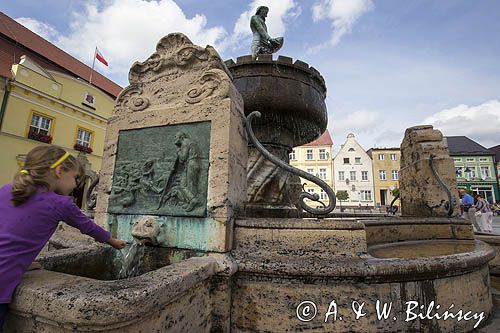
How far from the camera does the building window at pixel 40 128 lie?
14.4 m

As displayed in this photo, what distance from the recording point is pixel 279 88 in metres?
3.73

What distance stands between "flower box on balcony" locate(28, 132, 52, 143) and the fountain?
627 inches

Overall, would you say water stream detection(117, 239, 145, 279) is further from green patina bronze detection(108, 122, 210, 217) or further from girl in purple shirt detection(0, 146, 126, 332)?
girl in purple shirt detection(0, 146, 126, 332)

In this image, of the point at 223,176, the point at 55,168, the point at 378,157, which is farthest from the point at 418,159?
the point at 378,157

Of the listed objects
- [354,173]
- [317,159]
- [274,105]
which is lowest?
[274,105]

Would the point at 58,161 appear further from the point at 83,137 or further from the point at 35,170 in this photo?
the point at 83,137

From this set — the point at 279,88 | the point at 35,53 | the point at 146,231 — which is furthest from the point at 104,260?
the point at 35,53

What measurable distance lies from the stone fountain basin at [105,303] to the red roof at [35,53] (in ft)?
58.4

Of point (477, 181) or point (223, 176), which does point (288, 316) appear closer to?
point (223, 176)

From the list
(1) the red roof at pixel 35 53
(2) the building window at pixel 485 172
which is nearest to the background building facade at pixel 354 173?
(2) the building window at pixel 485 172

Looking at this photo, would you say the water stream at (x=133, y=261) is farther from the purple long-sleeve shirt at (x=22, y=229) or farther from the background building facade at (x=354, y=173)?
the background building facade at (x=354, y=173)

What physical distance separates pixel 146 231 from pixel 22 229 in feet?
3.14

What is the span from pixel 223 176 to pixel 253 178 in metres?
1.81

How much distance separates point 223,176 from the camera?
2084 millimetres
